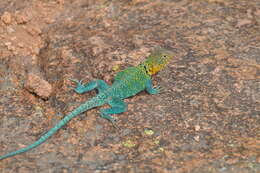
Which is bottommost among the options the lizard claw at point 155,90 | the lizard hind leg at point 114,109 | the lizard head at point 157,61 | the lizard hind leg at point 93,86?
the lizard hind leg at point 114,109

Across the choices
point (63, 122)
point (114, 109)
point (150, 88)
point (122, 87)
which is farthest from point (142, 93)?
point (63, 122)

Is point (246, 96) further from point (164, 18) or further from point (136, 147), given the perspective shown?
point (164, 18)

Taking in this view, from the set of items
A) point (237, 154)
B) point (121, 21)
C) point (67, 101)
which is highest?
point (121, 21)

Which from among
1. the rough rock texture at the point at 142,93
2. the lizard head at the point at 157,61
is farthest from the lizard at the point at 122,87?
the rough rock texture at the point at 142,93

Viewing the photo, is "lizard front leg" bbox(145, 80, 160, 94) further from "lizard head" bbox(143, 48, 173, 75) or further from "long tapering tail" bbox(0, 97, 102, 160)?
"long tapering tail" bbox(0, 97, 102, 160)

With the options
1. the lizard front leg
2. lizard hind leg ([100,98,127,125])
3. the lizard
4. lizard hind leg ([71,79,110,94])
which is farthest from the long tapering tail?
the lizard front leg

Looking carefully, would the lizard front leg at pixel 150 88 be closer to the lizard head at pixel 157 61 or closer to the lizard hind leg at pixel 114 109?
the lizard head at pixel 157 61

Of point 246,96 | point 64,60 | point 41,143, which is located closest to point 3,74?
point 64,60
